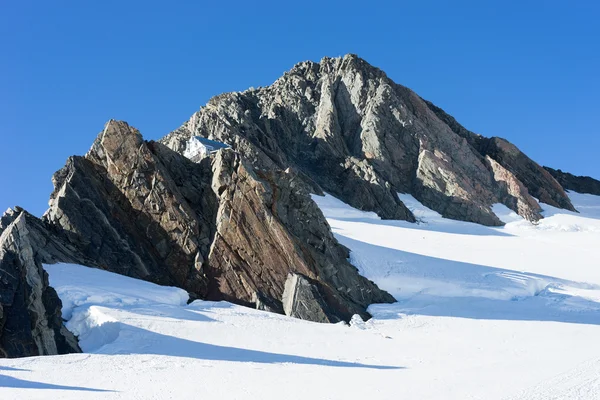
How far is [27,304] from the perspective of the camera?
1984 cm

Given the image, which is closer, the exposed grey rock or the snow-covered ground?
the snow-covered ground

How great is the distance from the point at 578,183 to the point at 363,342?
6860cm

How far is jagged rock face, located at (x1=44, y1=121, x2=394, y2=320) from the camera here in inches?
1112

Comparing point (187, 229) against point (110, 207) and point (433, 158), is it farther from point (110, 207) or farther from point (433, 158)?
point (433, 158)

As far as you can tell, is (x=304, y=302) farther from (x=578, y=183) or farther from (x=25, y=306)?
(x=578, y=183)

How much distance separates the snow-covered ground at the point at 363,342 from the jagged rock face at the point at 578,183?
45.2 meters

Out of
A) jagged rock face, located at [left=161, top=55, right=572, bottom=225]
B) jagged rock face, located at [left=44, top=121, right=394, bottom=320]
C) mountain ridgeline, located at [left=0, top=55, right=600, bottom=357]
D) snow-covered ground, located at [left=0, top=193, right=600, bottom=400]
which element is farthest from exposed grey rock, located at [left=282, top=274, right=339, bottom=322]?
jagged rock face, located at [left=161, top=55, right=572, bottom=225]

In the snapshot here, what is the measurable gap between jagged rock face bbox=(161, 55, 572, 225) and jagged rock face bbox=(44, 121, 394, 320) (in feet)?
69.7

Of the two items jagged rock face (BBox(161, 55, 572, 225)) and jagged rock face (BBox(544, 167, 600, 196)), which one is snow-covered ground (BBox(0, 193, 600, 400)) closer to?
jagged rock face (BBox(161, 55, 572, 225))

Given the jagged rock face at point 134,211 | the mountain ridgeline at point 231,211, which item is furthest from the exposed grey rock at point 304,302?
the jagged rock face at point 134,211

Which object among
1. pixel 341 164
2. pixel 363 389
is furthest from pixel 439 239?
pixel 363 389

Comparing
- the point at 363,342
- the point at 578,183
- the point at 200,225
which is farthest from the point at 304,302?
the point at 578,183

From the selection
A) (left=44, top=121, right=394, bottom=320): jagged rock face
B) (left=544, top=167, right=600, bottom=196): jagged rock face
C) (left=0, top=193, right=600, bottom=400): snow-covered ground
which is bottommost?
(left=0, top=193, right=600, bottom=400): snow-covered ground

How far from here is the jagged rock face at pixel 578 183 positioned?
7806 centimetres
